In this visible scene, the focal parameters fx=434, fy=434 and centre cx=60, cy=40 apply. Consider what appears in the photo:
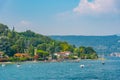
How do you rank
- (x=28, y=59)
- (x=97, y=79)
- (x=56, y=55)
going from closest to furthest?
(x=97, y=79) → (x=28, y=59) → (x=56, y=55)

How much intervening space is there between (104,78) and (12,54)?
10009cm

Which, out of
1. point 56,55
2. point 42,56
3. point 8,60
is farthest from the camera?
point 56,55

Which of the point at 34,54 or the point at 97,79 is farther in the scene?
the point at 34,54

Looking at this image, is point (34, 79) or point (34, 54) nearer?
point (34, 79)

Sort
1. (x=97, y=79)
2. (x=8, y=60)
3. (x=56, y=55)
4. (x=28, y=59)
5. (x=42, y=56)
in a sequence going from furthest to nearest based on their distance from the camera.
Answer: (x=56, y=55) < (x=42, y=56) < (x=28, y=59) < (x=8, y=60) < (x=97, y=79)

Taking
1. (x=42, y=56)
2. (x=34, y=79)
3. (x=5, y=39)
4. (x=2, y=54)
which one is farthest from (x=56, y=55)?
(x=34, y=79)

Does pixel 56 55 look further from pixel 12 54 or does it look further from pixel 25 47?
pixel 12 54

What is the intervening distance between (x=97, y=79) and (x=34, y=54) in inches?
4337

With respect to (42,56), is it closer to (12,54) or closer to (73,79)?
(12,54)

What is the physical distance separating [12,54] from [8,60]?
12123mm

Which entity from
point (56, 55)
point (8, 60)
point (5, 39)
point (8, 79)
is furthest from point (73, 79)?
point (56, 55)

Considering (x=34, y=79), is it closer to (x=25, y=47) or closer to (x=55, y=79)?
(x=55, y=79)

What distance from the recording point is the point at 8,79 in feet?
224

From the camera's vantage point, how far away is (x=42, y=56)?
178 metres
